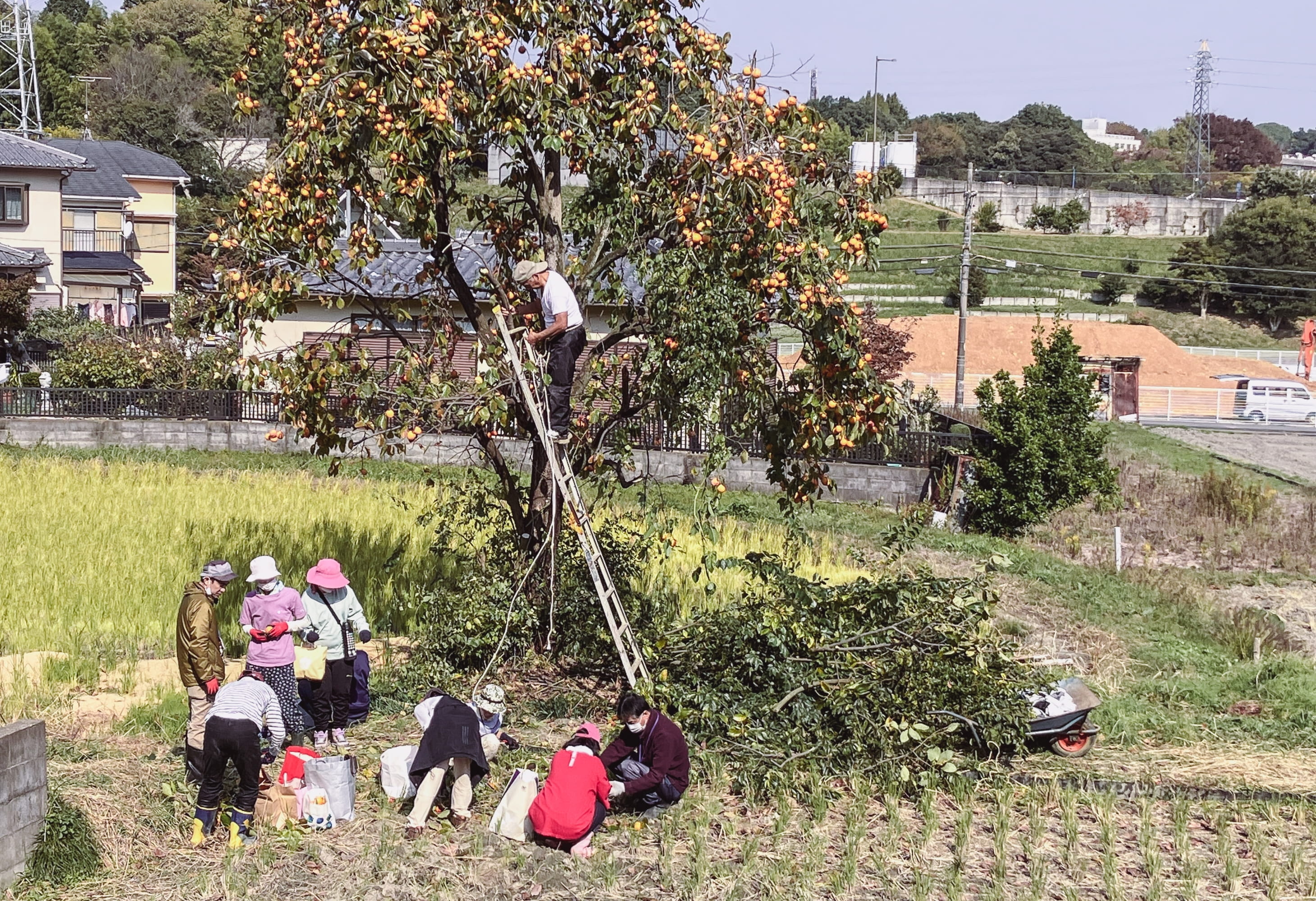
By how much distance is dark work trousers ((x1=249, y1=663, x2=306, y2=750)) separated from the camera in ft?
30.9

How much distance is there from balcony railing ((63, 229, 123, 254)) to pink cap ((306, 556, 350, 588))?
44.5 meters

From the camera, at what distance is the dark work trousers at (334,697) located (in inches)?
391

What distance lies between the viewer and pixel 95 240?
49.8 meters

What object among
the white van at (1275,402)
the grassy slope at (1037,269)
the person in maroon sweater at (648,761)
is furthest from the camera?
the grassy slope at (1037,269)

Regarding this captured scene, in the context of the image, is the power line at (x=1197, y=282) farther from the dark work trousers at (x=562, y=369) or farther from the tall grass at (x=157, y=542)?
the dark work trousers at (x=562, y=369)

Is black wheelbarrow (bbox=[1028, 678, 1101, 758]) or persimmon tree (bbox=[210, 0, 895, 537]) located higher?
persimmon tree (bbox=[210, 0, 895, 537])

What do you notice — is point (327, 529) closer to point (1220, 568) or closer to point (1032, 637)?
point (1032, 637)

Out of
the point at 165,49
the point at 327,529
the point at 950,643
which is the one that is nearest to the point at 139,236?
the point at 165,49

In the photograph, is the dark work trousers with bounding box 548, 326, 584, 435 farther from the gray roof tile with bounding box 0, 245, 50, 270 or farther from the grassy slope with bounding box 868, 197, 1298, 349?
the grassy slope with bounding box 868, 197, 1298, 349

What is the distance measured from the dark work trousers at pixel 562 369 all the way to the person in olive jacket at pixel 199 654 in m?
2.70

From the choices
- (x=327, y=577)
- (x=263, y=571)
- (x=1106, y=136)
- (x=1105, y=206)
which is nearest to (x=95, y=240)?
(x=327, y=577)

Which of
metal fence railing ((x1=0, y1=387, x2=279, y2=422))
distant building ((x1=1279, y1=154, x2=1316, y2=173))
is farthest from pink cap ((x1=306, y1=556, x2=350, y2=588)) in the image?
distant building ((x1=1279, y1=154, x2=1316, y2=173))

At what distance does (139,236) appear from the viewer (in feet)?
184

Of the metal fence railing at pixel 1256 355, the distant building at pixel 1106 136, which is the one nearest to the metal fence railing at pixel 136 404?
the metal fence railing at pixel 1256 355
